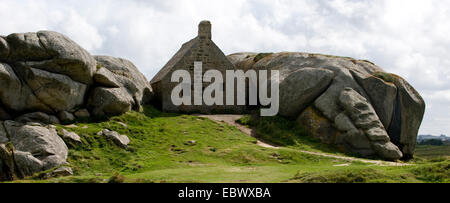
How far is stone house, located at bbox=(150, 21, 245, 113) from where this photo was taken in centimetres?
3206

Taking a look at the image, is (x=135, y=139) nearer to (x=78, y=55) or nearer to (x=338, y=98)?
(x=78, y=55)

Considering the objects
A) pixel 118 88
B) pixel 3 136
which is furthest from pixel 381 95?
pixel 3 136

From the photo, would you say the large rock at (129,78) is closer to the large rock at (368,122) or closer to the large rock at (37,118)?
the large rock at (37,118)

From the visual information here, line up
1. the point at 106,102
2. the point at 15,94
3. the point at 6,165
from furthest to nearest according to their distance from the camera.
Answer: the point at 106,102
the point at 15,94
the point at 6,165

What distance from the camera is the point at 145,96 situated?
1237 inches

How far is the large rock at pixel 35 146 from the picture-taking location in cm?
1789

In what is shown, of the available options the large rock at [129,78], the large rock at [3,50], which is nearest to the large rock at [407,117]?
the large rock at [129,78]

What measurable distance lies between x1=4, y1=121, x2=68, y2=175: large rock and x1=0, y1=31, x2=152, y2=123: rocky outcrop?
184cm

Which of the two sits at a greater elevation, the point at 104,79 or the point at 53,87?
the point at 104,79

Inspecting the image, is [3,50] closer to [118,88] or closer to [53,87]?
[53,87]

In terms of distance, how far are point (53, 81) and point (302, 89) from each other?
16620mm

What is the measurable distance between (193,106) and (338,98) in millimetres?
10725

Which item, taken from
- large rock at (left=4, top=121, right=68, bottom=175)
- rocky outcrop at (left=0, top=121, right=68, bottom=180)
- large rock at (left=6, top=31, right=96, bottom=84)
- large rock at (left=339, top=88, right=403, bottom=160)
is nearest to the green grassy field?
large rock at (left=4, top=121, right=68, bottom=175)

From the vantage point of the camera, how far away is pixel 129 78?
29.3 metres
